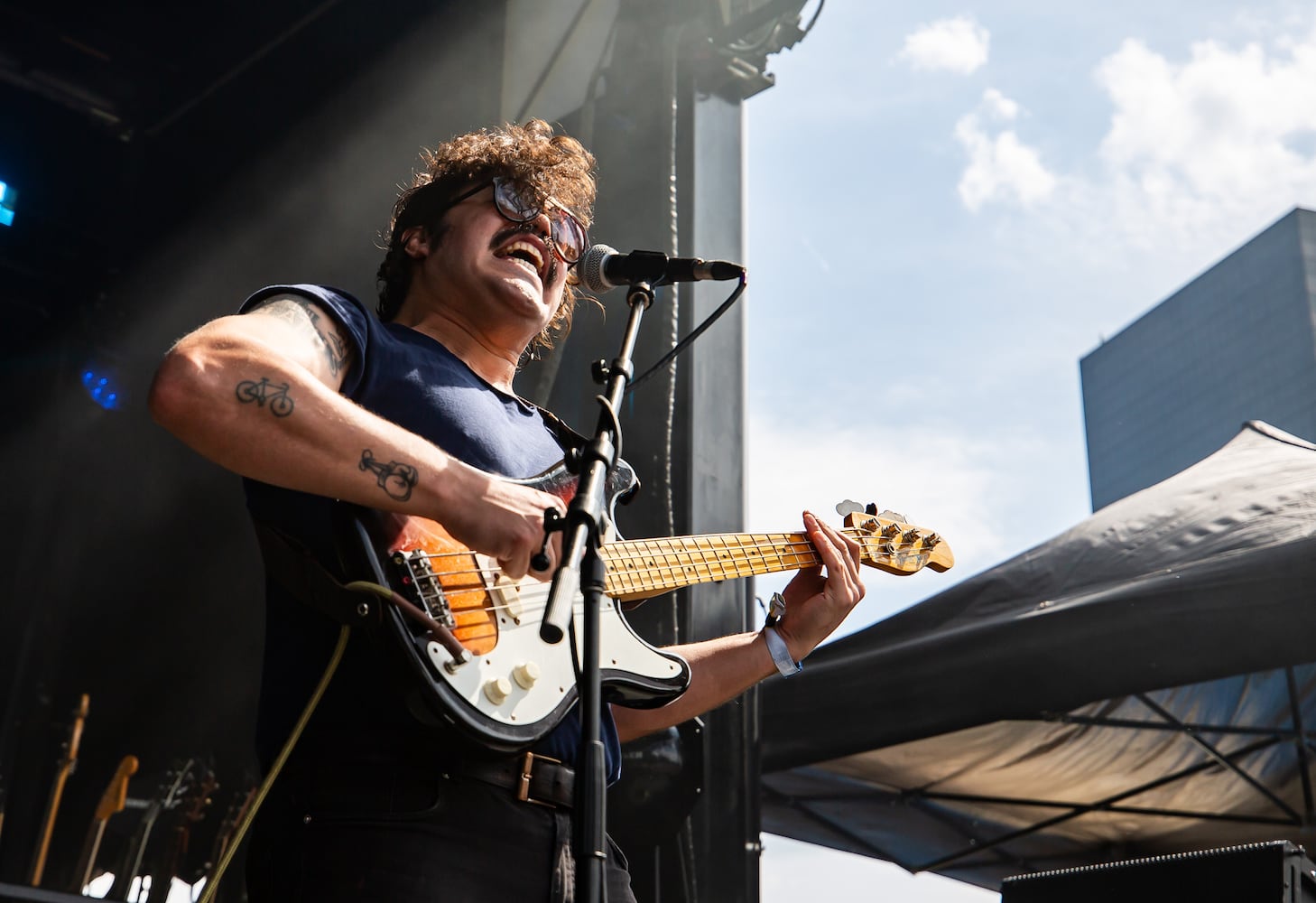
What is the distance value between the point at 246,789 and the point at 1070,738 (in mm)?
3225

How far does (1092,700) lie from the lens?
12.6ft

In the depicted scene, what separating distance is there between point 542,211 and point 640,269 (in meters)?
0.35

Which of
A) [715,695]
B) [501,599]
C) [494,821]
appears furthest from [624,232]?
[494,821]

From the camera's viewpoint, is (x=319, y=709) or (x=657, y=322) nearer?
(x=319, y=709)

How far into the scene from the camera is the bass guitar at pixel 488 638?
5.01 ft

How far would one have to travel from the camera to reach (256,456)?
1438 millimetres

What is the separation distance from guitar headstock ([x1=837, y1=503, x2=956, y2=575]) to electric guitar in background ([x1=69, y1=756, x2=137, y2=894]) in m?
3.18

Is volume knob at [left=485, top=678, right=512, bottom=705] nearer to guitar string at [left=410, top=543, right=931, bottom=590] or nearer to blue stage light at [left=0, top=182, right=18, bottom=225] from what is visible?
guitar string at [left=410, top=543, right=931, bottom=590]

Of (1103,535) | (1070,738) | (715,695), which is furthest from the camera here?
(1070,738)

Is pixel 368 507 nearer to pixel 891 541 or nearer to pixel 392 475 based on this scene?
pixel 392 475

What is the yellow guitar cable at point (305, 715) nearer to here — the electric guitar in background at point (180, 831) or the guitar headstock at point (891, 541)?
the guitar headstock at point (891, 541)

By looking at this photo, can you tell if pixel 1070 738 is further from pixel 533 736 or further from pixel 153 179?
pixel 153 179

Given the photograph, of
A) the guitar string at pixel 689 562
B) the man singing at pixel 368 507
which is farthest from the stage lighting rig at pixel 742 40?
the man singing at pixel 368 507

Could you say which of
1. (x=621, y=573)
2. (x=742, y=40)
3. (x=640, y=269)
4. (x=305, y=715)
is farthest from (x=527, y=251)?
(x=742, y=40)
